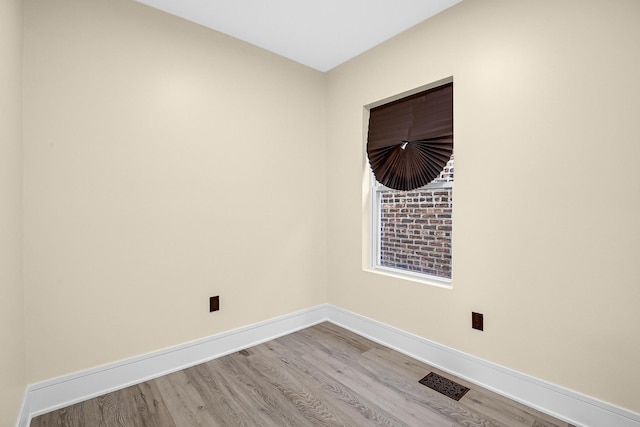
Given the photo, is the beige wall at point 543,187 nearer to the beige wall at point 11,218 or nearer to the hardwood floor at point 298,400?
the hardwood floor at point 298,400

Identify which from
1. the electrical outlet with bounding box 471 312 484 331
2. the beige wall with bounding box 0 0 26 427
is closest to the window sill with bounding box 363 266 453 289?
the electrical outlet with bounding box 471 312 484 331

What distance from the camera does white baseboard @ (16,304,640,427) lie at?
1.69 metres

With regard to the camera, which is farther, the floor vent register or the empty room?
the floor vent register

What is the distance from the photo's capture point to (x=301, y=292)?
10.2 ft

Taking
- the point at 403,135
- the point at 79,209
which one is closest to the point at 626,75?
the point at 403,135

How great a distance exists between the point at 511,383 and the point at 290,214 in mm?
2126

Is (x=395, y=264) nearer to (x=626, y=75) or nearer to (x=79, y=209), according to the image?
(x=626, y=75)

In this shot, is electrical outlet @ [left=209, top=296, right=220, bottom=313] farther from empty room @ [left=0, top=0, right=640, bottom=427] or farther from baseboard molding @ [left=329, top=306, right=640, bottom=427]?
baseboard molding @ [left=329, top=306, right=640, bottom=427]

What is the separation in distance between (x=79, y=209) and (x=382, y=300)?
237 cm

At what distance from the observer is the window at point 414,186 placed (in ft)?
7.80

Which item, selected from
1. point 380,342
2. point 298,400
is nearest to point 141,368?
point 298,400

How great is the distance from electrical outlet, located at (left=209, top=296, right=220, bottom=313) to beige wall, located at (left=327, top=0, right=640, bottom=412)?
1.56m

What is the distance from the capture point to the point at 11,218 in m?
1.52

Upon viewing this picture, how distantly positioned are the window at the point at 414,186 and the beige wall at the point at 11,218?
2422 millimetres
